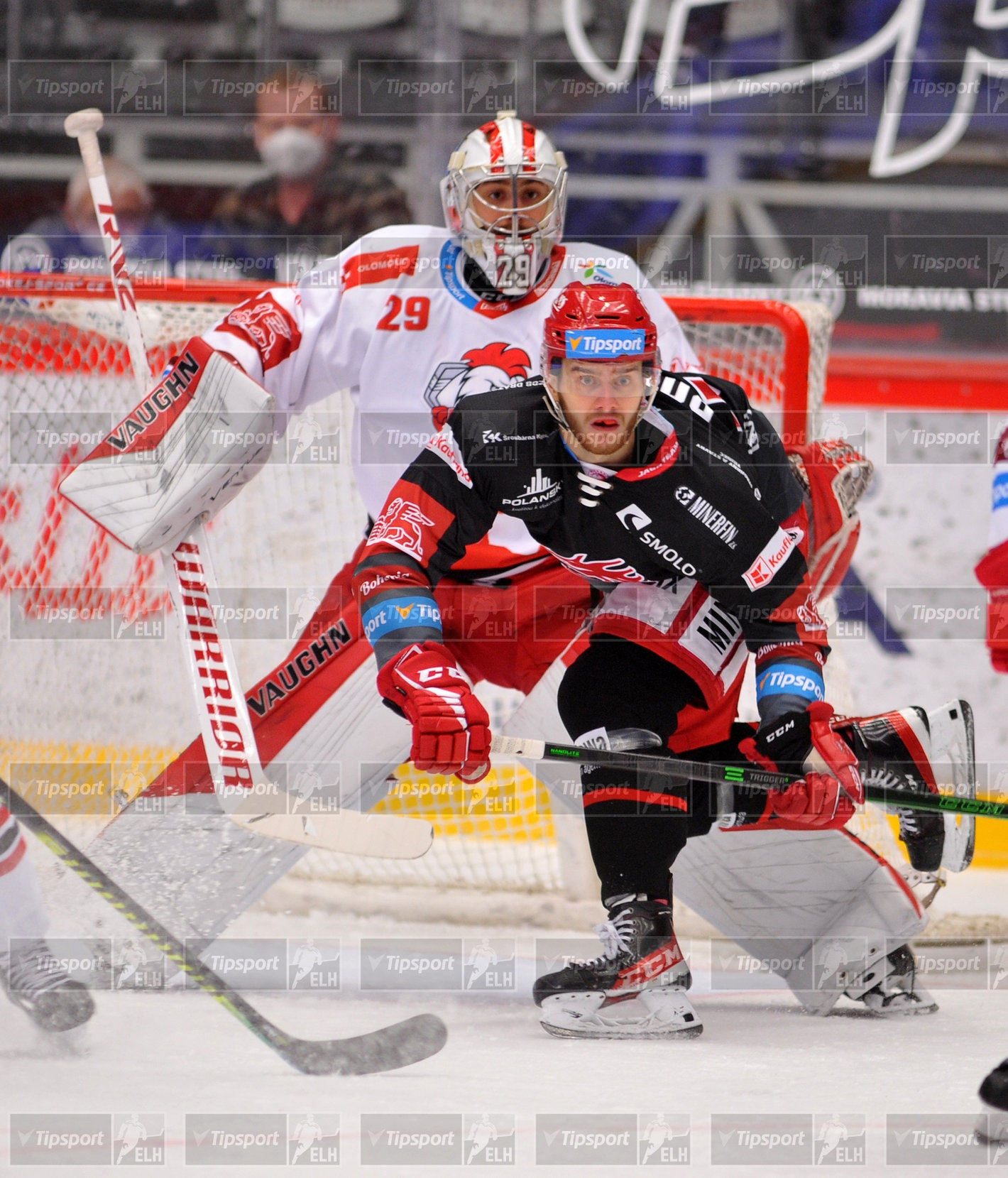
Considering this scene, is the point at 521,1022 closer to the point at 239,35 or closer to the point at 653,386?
the point at 653,386

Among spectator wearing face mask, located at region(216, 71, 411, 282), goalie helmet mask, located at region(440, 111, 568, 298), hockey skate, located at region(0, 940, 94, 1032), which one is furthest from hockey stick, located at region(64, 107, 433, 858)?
spectator wearing face mask, located at region(216, 71, 411, 282)

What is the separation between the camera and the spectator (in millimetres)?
4695

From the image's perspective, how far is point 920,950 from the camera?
Answer: 3.25m

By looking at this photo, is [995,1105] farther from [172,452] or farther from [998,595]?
[172,452]

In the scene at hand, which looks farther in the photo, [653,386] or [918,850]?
→ [918,850]

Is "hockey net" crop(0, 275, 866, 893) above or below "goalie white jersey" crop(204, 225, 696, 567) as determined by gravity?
below

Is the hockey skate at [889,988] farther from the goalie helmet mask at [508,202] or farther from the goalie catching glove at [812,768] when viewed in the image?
the goalie helmet mask at [508,202]

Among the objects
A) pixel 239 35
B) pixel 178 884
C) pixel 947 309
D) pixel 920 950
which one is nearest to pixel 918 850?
pixel 920 950

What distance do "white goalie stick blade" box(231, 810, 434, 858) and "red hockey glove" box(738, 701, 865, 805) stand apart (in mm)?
539

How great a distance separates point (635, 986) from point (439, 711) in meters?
0.57

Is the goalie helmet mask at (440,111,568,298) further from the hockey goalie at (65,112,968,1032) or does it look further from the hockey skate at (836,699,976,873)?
the hockey skate at (836,699,976,873)

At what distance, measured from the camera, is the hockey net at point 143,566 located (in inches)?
130

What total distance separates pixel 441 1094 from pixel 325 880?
1464 millimetres

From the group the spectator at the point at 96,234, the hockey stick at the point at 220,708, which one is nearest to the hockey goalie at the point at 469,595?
the hockey stick at the point at 220,708
